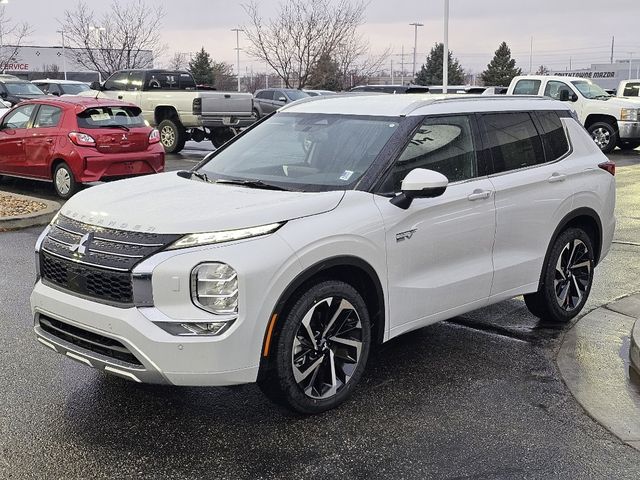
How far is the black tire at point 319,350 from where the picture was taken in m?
3.88

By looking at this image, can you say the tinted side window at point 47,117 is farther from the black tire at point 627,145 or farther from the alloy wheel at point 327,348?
the black tire at point 627,145

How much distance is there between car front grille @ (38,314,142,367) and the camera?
373cm

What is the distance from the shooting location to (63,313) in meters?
3.94

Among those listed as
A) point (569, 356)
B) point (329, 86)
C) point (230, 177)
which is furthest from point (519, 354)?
point (329, 86)

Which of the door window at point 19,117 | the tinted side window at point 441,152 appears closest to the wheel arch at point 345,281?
the tinted side window at point 441,152

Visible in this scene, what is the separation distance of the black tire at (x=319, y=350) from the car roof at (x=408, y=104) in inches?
53.8

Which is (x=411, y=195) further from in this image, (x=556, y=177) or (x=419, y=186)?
(x=556, y=177)

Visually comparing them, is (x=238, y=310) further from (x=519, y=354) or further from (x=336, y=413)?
(x=519, y=354)

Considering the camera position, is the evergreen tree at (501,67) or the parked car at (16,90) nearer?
the parked car at (16,90)

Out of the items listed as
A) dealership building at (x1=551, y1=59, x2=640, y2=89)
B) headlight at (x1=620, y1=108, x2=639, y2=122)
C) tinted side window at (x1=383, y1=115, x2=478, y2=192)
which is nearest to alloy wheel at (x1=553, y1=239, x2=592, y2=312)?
tinted side window at (x1=383, y1=115, x2=478, y2=192)

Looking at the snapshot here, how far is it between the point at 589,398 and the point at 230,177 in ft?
8.66

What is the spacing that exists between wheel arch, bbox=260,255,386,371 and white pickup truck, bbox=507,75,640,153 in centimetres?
1680

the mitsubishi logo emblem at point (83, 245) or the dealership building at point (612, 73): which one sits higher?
the dealership building at point (612, 73)

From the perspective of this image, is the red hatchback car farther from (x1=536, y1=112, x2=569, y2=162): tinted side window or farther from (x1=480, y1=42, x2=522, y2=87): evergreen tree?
(x1=480, y1=42, x2=522, y2=87): evergreen tree
